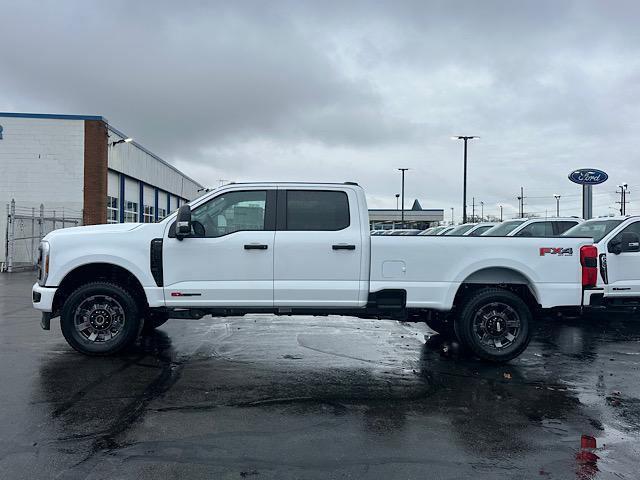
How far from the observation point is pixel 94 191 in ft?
93.1

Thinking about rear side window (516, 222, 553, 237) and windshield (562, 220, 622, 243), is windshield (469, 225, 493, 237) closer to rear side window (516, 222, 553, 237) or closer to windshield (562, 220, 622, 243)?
rear side window (516, 222, 553, 237)

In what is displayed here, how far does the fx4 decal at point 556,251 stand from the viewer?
7281 mm

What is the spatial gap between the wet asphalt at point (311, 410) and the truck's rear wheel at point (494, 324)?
10.6 inches

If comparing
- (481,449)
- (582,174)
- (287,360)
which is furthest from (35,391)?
(582,174)

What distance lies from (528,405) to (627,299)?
481 cm

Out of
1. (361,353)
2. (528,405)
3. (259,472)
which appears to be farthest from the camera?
(361,353)

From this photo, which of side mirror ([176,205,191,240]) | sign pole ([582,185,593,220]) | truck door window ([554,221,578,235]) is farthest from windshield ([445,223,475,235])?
side mirror ([176,205,191,240])

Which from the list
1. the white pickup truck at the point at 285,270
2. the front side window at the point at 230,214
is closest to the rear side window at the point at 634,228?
the white pickup truck at the point at 285,270

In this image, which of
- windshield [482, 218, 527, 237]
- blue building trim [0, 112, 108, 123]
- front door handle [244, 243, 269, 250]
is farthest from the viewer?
blue building trim [0, 112, 108, 123]

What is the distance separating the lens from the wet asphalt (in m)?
4.09

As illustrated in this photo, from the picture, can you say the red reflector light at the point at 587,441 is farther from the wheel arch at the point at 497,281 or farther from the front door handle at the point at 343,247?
the front door handle at the point at 343,247

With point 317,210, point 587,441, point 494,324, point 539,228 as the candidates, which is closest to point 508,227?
point 539,228

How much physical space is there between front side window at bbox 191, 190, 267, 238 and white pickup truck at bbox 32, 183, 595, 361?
0.01m

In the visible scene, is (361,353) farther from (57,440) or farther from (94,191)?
(94,191)
